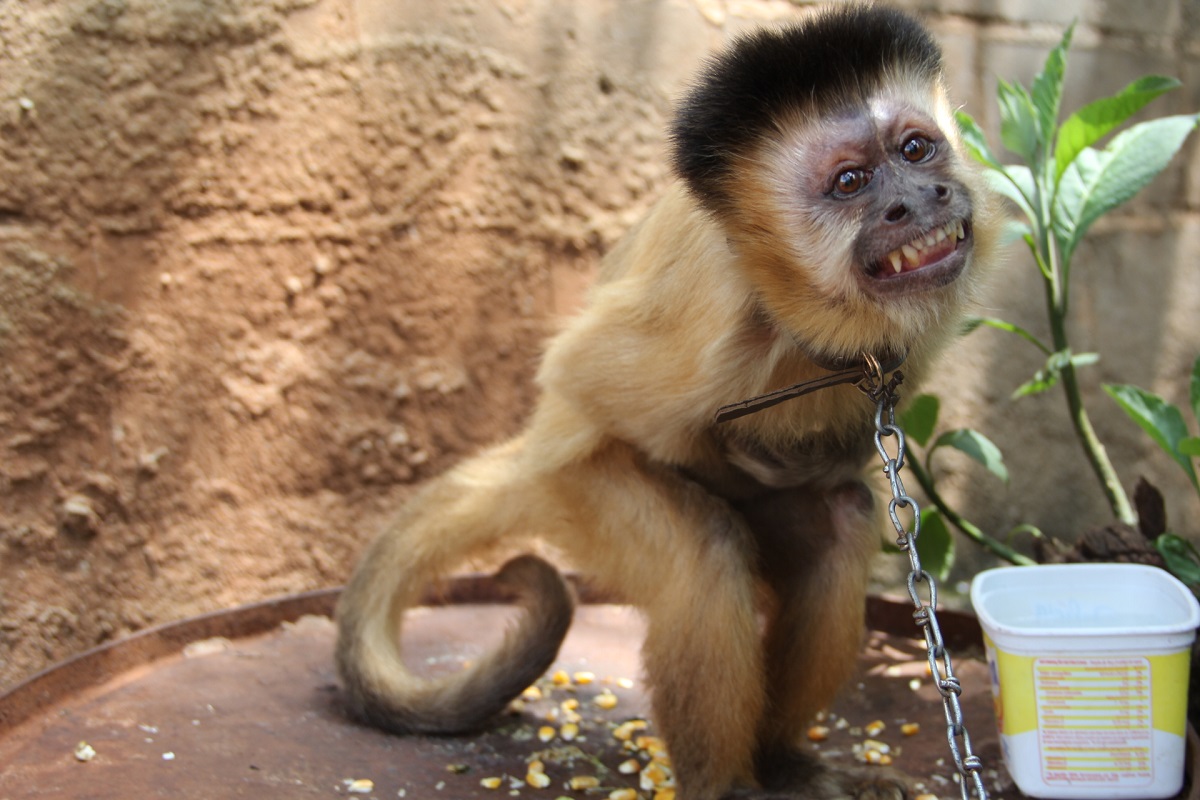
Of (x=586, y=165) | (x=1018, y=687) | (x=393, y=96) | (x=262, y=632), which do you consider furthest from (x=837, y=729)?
(x=393, y=96)

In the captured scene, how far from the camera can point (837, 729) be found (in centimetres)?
401

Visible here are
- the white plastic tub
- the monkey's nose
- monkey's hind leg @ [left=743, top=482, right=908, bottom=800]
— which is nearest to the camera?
the monkey's nose

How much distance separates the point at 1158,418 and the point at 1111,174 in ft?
3.23

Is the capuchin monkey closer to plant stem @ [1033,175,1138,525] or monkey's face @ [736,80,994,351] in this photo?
monkey's face @ [736,80,994,351]

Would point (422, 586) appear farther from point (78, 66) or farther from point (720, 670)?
point (78, 66)

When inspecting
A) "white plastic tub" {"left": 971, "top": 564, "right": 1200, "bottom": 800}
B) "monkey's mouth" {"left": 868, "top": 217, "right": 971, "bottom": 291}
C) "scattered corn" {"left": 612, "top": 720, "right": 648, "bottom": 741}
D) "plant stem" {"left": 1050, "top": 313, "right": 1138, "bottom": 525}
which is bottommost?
"scattered corn" {"left": 612, "top": 720, "right": 648, "bottom": 741}

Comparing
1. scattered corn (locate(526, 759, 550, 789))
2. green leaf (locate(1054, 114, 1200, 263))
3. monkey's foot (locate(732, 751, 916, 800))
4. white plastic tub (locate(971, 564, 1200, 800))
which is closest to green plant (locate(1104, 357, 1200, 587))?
white plastic tub (locate(971, 564, 1200, 800))

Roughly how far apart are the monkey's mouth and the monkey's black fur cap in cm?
47

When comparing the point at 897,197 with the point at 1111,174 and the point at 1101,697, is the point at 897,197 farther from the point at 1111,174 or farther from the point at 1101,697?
the point at 1111,174

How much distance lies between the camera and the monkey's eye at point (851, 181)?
288 centimetres

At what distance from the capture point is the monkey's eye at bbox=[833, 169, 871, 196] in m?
2.88

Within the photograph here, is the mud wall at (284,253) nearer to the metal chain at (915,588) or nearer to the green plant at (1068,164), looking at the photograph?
Answer: the green plant at (1068,164)

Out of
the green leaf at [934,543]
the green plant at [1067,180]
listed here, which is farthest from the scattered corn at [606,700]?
the green plant at [1067,180]

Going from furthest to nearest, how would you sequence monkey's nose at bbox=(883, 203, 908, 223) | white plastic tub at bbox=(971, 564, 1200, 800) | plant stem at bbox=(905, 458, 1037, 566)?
plant stem at bbox=(905, 458, 1037, 566) → white plastic tub at bbox=(971, 564, 1200, 800) → monkey's nose at bbox=(883, 203, 908, 223)
